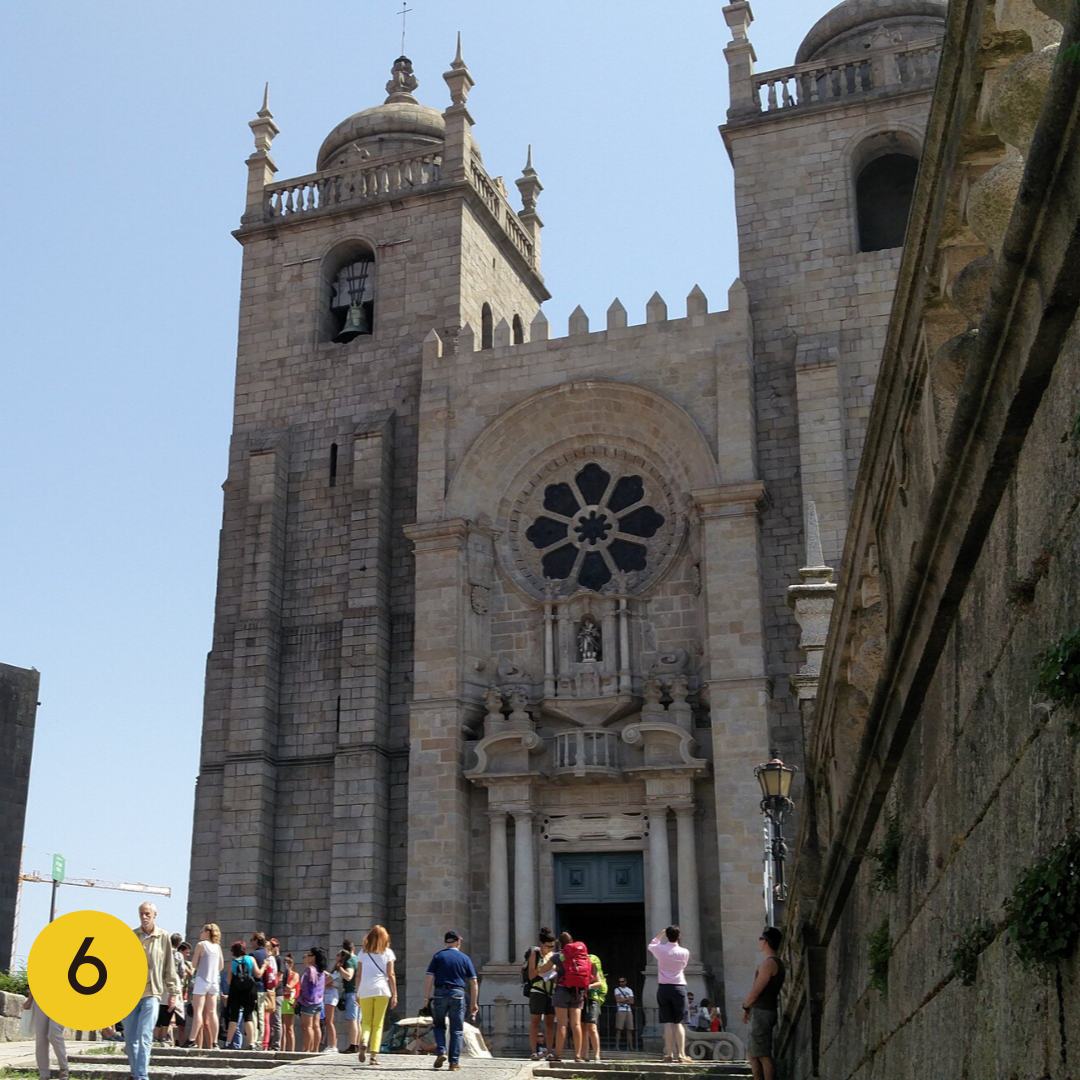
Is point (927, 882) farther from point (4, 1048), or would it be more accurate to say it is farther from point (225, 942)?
point (225, 942)

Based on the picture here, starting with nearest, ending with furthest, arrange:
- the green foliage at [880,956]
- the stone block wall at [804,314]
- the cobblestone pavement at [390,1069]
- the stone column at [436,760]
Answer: the green foliage at [880,956] < the cobblestone pavement at [390,1069] < the stone column at [436,760] < the stone block wall at [804,314]

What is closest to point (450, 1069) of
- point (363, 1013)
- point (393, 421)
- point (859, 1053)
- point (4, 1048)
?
point (363, 1013)

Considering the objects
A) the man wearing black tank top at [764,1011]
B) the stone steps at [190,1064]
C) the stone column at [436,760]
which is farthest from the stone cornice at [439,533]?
the man wearing black tank top at [764,1011]

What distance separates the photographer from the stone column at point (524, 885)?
66.8 feet

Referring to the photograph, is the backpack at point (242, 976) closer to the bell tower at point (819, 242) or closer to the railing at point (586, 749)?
the railing at point (586, 749)

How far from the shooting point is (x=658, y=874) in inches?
794

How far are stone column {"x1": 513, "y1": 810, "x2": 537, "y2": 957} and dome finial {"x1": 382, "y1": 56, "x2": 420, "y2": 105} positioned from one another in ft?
57.8

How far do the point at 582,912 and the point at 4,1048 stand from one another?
29.4 feet

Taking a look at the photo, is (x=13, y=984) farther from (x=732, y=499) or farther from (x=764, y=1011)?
(x=764, y=1011)

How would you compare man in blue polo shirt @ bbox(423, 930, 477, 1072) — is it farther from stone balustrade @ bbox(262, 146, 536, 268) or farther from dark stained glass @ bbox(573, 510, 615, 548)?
stone balustrade @ bbox(262, 146, 536, 268)

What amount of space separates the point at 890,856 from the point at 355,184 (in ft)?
79.3

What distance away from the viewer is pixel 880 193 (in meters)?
25.8

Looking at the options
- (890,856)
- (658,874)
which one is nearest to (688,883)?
(658,874)

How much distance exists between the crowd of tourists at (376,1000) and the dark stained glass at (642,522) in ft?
23.5
